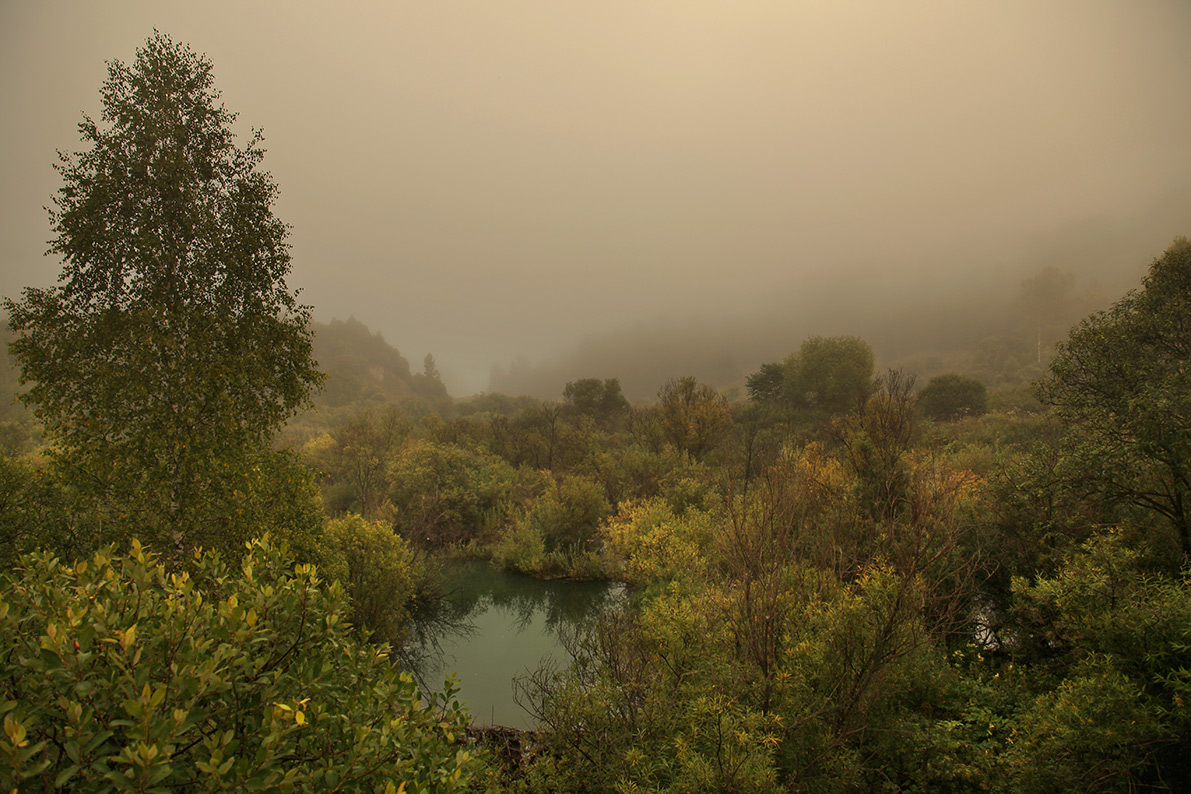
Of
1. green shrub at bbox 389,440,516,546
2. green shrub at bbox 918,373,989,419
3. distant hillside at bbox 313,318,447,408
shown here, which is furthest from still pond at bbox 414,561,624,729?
distant hillside at bbox 313,318,447,408

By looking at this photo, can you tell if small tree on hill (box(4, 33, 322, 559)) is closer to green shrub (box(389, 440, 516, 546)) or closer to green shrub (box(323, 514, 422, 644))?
green shrub (box(323, 514, 422, 644))

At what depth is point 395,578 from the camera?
17.3 m

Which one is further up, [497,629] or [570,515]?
[570,515]

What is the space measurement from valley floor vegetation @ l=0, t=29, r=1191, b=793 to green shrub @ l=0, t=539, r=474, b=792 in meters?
0.03

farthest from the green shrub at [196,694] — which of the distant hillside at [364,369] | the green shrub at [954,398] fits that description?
the distant hillside at [364,369]

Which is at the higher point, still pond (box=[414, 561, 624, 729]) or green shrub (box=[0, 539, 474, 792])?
green shrub (box=[0, 539, 474, 792])

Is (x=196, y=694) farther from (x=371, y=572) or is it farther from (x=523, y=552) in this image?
(x=523, y=552)

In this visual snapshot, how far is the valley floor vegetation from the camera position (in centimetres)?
327

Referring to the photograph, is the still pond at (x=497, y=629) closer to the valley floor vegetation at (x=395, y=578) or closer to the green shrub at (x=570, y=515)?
the green shrub at (x=570, y=515)

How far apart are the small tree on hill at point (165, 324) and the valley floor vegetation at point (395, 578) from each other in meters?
0.06

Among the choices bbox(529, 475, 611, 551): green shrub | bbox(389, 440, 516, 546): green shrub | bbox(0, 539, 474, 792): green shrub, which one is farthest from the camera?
bbox(389, 440, 516, 546): green shrub

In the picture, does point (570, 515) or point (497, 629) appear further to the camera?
point (570, 515)

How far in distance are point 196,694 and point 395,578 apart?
1618cm

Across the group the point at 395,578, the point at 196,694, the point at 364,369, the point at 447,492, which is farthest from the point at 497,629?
the point at 364,369
